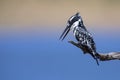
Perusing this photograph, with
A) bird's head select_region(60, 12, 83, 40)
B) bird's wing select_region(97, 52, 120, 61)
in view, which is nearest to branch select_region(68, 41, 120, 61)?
bird's wing select_region(97, 52, 120, 61)

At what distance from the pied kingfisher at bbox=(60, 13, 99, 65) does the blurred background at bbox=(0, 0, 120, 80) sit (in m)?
0.04

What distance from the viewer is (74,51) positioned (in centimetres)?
279

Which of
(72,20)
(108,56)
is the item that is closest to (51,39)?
(72,20)

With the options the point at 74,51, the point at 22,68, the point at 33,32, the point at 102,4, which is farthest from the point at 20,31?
the point at 102,4

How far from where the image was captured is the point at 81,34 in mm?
2775

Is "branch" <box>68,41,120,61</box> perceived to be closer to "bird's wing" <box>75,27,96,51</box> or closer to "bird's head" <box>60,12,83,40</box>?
"bird's wing" <box>75,27,96,51</box>

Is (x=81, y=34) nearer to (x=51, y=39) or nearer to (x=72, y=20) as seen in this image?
(x=72, y=20)

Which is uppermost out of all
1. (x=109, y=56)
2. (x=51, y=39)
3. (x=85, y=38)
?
(x=51, y=39)

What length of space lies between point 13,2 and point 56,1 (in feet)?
1.29

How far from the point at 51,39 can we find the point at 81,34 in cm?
26

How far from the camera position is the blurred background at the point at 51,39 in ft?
9.09

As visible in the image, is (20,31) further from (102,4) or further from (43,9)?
(102,4)

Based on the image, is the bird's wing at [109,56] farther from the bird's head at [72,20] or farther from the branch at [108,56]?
the bird's head at [72,20]

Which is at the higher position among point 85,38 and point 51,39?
point 51,39
